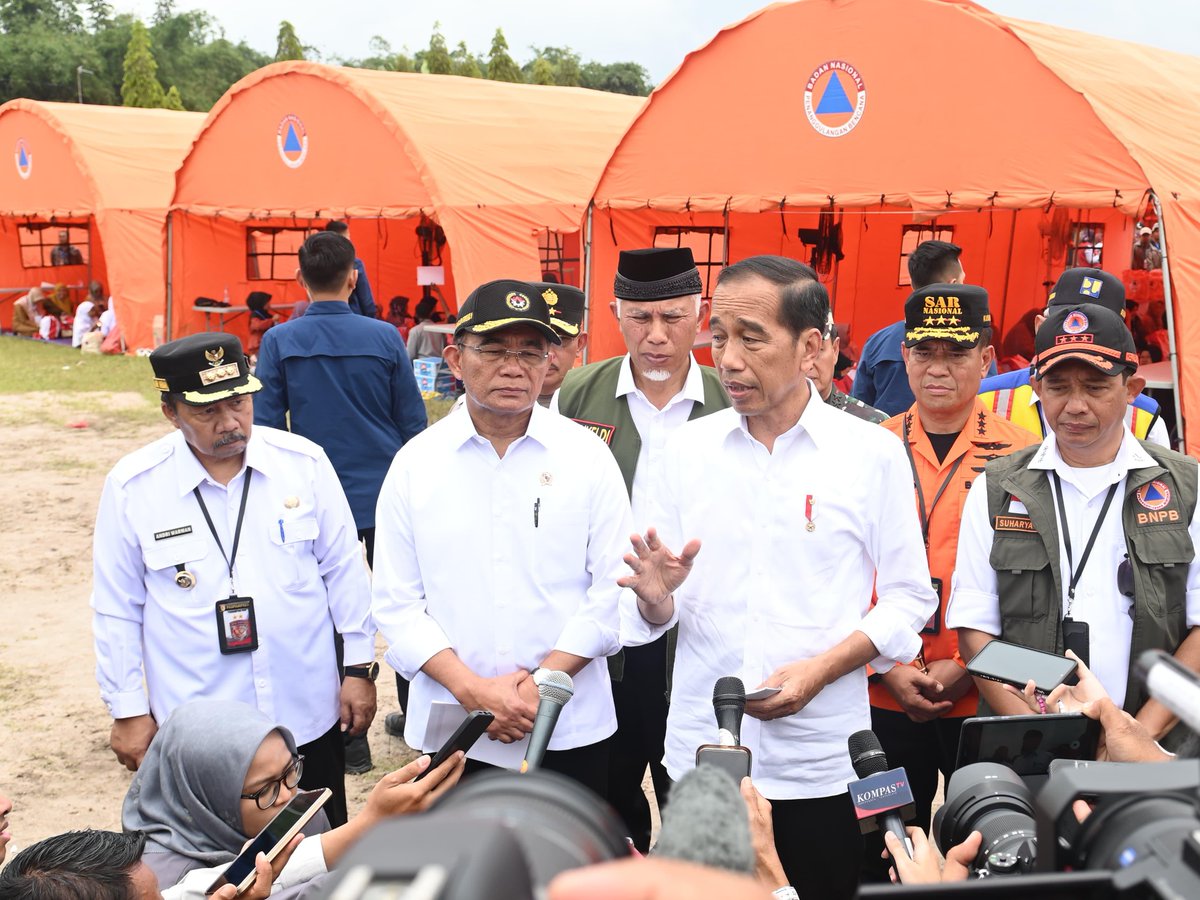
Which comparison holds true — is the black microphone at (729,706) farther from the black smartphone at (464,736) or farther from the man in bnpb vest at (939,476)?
the man in bnpb vest at (939,476)

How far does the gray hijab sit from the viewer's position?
2.79 metres

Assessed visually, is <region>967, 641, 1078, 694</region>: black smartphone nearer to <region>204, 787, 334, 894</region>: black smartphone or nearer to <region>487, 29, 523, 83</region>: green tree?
<region>204, 787, 334, 894</region>: black smartphone

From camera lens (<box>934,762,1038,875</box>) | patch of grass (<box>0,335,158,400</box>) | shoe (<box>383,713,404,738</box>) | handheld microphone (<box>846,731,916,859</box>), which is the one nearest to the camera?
camera lens (<box>934,762,1038,875</box>)

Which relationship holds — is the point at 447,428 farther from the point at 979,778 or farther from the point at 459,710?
the point at 979,778

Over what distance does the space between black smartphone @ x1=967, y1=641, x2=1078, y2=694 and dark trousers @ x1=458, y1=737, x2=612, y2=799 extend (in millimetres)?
1281

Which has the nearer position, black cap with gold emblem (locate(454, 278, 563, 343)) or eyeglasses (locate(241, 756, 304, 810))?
eyeglasses (locate(241, 756, 304, 810))

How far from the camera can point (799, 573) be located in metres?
2.81

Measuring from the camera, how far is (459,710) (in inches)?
118

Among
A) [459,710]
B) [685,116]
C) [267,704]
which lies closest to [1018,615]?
[459,710]

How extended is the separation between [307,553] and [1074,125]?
22.7ft

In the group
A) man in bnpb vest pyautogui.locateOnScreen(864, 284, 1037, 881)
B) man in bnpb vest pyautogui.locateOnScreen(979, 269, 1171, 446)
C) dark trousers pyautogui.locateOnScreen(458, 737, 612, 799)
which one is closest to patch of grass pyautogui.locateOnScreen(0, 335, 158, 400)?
man in bnpb vest pyautogui.locateOnScreen(979, 269, 1171, 446)

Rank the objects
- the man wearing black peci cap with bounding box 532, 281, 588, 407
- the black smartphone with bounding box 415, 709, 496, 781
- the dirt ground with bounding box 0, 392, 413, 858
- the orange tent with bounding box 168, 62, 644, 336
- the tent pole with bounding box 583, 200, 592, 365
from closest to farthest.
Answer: the black smartphone with bounding box 415, 709, 496, 781 < the man wearing black peci cap with bounding box 532, 281, 588, 407 < the dirt ground with bounding box 0, 392, 413, 858 < the tent pole with bounding box 583, 200, 592, 365 < the orange tent with bounding box 168, 62, 644, 336

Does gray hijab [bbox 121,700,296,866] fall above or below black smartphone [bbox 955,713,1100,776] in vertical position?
below

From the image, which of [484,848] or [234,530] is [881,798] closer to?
[484,848]
